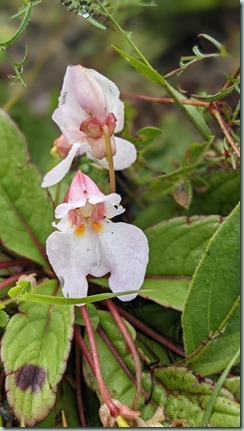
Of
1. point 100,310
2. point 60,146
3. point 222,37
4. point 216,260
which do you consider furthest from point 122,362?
point 222,37

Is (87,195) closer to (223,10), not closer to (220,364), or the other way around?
(220,364)

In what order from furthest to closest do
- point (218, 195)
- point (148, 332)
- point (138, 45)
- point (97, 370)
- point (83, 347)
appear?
1. point (138, 45)
2. point (218, 195)
3. point (148, 332)
4. point (83, 347)
5. point (97, 370)

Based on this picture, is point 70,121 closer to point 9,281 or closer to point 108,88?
point 108,88

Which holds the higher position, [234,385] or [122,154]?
[122,154]

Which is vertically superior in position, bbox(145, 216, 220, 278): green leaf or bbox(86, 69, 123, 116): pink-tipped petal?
bbox(86, 69, 123, 116): pink-tipped petal

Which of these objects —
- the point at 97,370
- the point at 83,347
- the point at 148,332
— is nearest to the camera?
the point at 97,370

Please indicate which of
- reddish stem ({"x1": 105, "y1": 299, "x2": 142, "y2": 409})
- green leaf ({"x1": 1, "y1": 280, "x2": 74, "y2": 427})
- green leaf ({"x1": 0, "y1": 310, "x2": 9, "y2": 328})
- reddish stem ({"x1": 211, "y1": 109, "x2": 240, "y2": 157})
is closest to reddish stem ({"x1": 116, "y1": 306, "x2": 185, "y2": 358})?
reddish stem ({"x1": 105, "y1": 299, "x2": 142, "y2": 409})

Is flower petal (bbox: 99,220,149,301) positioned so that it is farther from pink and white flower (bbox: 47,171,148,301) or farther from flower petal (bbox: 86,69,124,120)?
flower petal (bbox: 86,69,124,120)

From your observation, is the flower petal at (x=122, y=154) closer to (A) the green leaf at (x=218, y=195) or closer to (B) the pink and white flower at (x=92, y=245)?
(B) the pink and white flower at (x=92, y=245)

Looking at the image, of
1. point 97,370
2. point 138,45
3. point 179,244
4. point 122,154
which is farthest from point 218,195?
point 138,45
